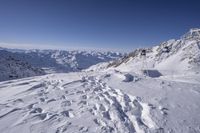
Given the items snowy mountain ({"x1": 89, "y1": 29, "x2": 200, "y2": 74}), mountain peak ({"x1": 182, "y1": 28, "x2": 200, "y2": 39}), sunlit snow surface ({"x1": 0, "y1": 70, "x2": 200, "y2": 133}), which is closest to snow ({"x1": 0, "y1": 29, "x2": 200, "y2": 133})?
sunlit snow surface ({"x1": 0, "y1": 70, "x2": 200, "y2": 133})

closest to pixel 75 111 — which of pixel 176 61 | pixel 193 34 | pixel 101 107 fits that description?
pixel 101 107

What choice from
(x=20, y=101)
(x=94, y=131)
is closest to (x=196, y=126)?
(x=94, y=131)

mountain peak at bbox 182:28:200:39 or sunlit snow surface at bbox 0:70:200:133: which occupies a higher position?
mountain peak at bbox 182:28:200:39

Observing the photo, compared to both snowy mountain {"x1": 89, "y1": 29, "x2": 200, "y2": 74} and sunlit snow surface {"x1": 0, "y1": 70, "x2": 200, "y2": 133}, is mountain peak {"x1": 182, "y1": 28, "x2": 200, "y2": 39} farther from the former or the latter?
sunlit snow surface {"x1": 0, "y1": 70, "x2": 200, "y2": 133}

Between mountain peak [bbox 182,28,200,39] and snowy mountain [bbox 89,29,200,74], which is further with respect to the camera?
mountain peak [bbox 182,28,200,39]

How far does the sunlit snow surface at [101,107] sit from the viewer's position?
7273 mm

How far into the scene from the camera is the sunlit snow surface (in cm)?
727

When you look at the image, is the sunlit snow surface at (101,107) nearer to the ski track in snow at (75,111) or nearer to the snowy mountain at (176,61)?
the ski track in snow at (75,111)

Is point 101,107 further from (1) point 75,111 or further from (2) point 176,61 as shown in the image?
(2) point 176,61

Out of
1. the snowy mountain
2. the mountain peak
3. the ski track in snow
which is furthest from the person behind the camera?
the mountain peak

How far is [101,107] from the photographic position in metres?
9.06

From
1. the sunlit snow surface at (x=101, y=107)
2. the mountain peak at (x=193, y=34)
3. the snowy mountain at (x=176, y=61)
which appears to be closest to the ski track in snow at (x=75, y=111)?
the sunlit snow surface at (x=101, y=107)

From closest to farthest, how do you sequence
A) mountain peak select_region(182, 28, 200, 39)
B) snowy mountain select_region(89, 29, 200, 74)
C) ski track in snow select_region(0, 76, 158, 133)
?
ski track in snow select_region(0, 76, 158, 133) < snowy mountain select_region(89, 29, 200, 74) < mountain peak select_region(182, 28, 200, 39)

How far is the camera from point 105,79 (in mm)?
14852
